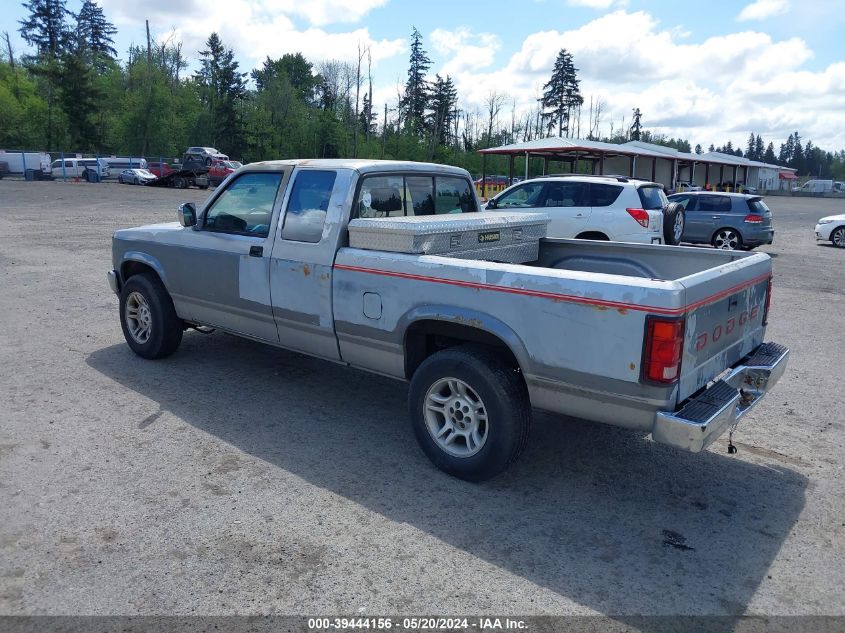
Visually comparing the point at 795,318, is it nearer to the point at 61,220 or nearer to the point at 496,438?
the point at 496,438

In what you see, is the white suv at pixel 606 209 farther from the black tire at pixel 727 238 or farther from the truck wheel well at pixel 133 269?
the truck wheel well at pixel 133 269

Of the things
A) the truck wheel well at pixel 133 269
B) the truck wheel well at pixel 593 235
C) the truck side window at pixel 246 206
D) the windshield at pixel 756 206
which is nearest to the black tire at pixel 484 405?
the truck side window at pixel 246 206

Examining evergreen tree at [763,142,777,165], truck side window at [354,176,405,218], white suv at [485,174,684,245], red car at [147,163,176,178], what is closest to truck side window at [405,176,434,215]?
truck side window at [354,176,405,218]

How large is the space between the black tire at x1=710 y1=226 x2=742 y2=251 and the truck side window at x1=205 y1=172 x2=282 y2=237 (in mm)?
13975

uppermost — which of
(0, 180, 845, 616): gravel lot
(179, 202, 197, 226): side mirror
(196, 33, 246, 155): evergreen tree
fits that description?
(196, 33, 246, 155): evergreen tree

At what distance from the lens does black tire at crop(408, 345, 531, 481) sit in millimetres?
4000

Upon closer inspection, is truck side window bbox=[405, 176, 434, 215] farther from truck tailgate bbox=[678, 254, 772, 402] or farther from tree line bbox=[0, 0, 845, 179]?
tree line bbox=[0, 0, 845, 179]

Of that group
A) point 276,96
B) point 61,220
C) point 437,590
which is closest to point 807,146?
point 276,96

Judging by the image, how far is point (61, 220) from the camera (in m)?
20.9

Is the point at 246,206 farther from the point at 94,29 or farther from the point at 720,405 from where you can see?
the point at 94,29

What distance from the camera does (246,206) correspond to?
569 cm

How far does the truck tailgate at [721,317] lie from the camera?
3.62 m

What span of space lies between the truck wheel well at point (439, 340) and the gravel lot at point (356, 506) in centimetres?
68

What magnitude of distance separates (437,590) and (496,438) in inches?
41.9
